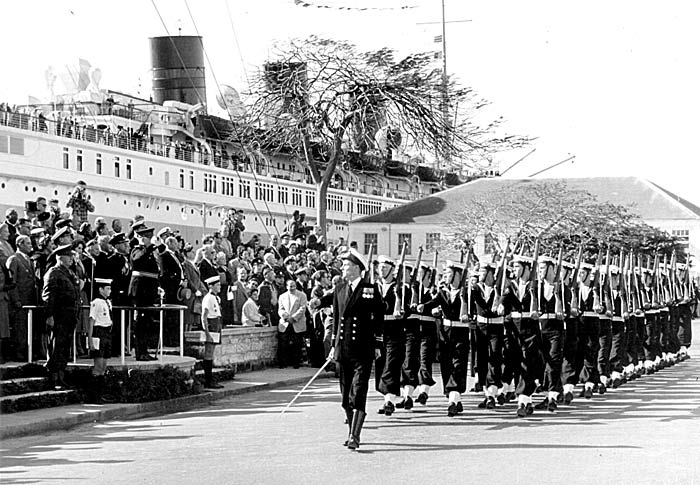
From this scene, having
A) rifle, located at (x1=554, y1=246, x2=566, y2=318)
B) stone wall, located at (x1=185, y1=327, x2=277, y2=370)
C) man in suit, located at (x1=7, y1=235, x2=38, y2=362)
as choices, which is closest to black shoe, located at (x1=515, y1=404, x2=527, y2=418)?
rifle, located at (x1=554, y1=246, x2=566, y2=318)

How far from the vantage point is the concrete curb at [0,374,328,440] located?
38.6 ft

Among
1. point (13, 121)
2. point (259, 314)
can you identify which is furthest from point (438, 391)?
point (13, 121)

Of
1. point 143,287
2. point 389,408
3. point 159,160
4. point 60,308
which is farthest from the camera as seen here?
point 159,160

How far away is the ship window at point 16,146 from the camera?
3413 cm

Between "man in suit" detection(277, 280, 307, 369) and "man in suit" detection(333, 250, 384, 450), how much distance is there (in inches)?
339

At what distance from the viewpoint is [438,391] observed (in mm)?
16359

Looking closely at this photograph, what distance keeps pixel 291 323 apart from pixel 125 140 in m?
24.2

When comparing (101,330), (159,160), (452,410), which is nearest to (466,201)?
(159,160)

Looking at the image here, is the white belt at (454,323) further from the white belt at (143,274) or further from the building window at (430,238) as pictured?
the building window at (430,238)

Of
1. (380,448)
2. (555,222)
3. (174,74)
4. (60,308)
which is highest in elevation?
(174,74)

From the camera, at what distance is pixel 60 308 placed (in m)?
13.3

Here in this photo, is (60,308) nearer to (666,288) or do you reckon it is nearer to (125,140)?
(666,288)

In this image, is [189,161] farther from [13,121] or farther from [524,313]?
[524,313]

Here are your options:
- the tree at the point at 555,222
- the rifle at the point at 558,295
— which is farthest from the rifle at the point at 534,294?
the tree at the point at 555,222
